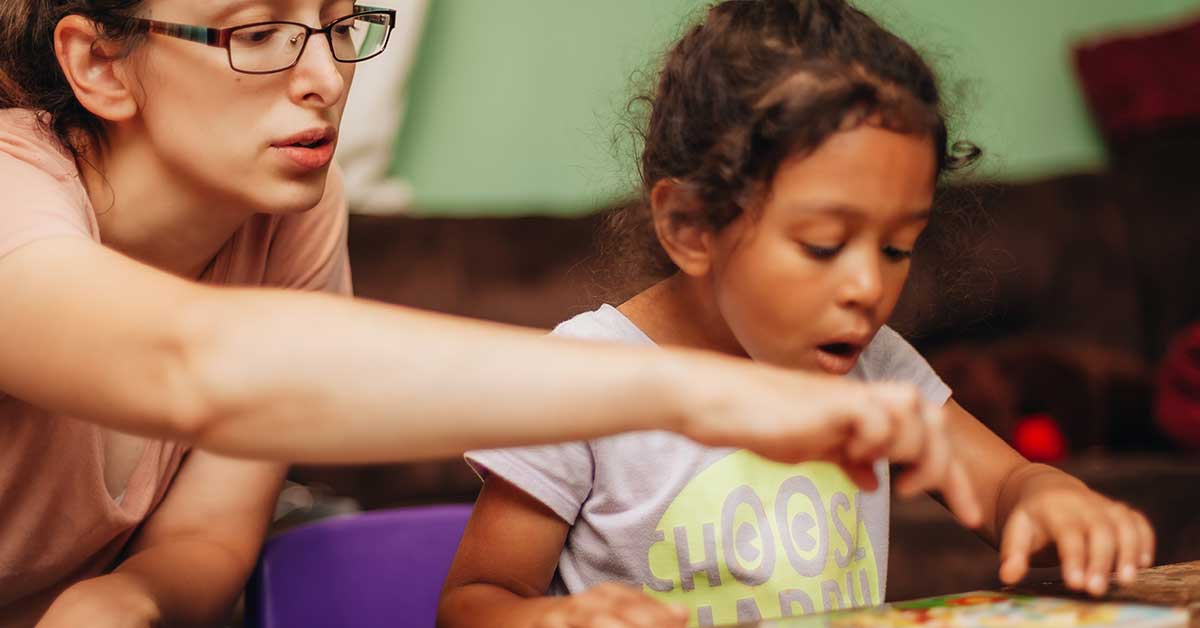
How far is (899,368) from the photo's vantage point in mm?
1286

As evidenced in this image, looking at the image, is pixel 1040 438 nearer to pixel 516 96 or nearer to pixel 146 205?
pixel 516 96

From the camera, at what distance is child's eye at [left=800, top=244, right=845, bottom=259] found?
3.35ft

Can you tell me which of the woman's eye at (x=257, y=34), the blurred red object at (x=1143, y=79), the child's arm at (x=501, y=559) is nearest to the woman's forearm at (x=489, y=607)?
the child's arm at (x=501, y=559)

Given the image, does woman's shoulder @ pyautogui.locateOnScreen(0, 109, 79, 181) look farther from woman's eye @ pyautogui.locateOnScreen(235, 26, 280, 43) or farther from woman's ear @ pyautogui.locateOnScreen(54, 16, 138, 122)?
woman's eye @ pyautogui.locateOnScreen(235, 26, 280, 43)

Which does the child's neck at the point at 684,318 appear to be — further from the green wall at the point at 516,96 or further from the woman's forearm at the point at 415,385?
the green wall at the point at 516,96

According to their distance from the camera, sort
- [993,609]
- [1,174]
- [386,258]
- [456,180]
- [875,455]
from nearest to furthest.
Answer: [875,455], [993,609], [1,174], [386,258], [456,180]

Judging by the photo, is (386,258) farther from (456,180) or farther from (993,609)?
(993,609)

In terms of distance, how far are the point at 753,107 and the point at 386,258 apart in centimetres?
165

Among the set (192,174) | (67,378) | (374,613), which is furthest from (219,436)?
(374,613)

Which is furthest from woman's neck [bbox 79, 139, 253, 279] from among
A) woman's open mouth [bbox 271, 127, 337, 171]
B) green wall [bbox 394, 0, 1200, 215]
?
green wall [bbox 394, 0, 1200, 215]

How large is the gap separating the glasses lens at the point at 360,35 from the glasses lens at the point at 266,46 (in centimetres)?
4

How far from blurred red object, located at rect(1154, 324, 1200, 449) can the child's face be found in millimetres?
1822

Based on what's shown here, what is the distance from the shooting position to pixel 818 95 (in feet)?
3.44

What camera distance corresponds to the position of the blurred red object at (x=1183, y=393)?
8.65 feet
